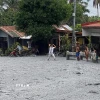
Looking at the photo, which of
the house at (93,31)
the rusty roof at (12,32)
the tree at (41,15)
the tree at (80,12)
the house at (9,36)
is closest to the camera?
the house at (93,31)

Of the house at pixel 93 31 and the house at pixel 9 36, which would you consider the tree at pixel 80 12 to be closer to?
the house at pixel 9 36

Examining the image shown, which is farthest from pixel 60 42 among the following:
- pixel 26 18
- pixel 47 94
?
pixel 47 94

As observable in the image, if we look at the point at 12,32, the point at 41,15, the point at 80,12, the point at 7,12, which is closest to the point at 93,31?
the point at 41,15

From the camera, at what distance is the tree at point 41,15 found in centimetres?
3910

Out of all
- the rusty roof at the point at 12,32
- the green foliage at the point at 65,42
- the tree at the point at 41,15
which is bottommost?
the green foliage at the point at 65,42

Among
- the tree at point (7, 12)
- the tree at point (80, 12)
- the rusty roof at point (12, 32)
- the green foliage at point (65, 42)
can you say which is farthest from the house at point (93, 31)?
the tree at point (7, 12)

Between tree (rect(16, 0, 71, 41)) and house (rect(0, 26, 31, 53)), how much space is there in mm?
4287

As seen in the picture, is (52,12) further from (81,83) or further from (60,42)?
(81,83)

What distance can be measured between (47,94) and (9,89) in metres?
2.00

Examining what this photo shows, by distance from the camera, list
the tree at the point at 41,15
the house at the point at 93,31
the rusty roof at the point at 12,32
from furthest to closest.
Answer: the rusty roof at the point at 12,32, the tree at the point at 41,15, the house at the point at 93,31

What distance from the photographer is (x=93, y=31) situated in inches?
1361

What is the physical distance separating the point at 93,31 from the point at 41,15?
22.5 ft

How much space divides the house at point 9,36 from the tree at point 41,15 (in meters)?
4.29

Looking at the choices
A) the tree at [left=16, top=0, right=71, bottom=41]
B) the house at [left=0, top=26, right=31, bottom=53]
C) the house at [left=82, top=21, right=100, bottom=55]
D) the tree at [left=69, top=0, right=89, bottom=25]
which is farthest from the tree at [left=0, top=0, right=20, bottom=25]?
the house at [left=82, top=21, right=100, bottom=55]
